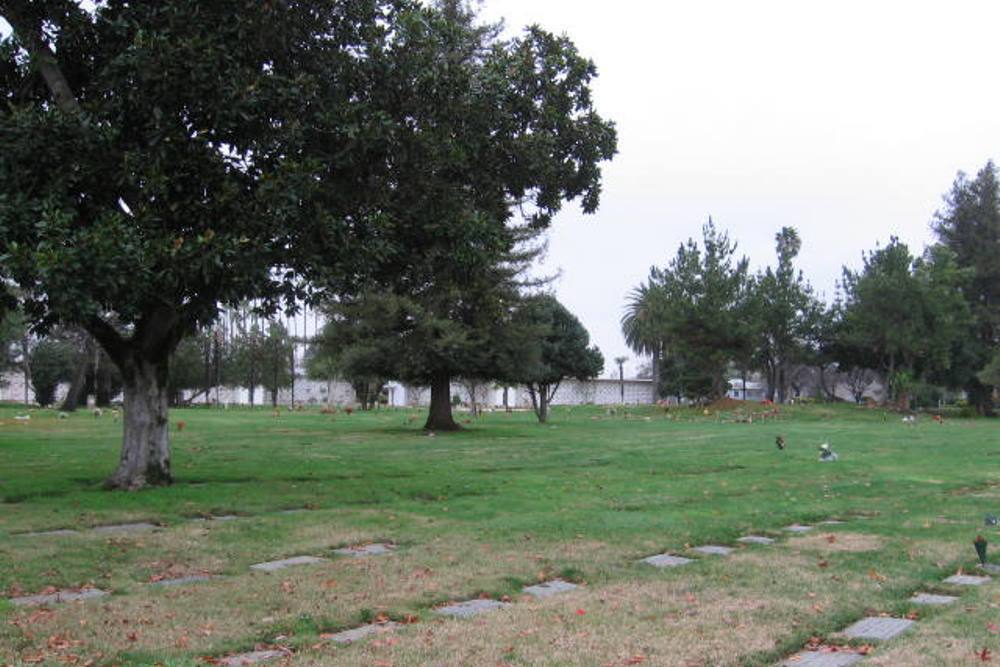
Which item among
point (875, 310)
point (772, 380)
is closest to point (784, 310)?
point (875, 310)

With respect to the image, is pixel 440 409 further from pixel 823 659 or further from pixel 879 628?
pixel 823 659

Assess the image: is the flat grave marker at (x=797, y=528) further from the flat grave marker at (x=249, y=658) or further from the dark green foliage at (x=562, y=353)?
the dark green foliage at (x=562, y=353)

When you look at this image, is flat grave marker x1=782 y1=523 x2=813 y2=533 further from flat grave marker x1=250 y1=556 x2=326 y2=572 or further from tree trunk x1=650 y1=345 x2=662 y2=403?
tree trunk x1=650 y1=345 x2=662 y2=403

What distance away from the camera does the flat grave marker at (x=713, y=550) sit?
848cm

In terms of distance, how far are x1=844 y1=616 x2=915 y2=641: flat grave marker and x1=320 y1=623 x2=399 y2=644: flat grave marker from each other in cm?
288

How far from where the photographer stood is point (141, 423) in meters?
13.2

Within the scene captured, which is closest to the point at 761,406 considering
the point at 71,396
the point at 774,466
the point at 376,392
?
the point at 376,392

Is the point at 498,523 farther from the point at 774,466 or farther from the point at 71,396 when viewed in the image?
the point at 71,396

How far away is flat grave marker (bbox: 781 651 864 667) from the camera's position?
486 centimetres

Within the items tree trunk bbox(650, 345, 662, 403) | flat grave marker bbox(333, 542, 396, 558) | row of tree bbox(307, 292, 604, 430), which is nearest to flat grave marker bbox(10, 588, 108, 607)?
flat grave marker bbox(333, 542, 396, 558)

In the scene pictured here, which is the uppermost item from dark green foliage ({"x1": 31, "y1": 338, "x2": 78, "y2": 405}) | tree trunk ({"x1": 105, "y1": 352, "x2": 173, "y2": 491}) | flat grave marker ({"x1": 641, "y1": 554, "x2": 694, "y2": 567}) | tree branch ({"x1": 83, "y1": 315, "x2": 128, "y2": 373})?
dark green foliage ({"x1": 31, "y1": 338, "x2": 78, "y2": 405})

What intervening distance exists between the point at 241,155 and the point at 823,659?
355 inches

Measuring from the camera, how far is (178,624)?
5.69 m

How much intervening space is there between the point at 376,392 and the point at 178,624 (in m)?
63.8
